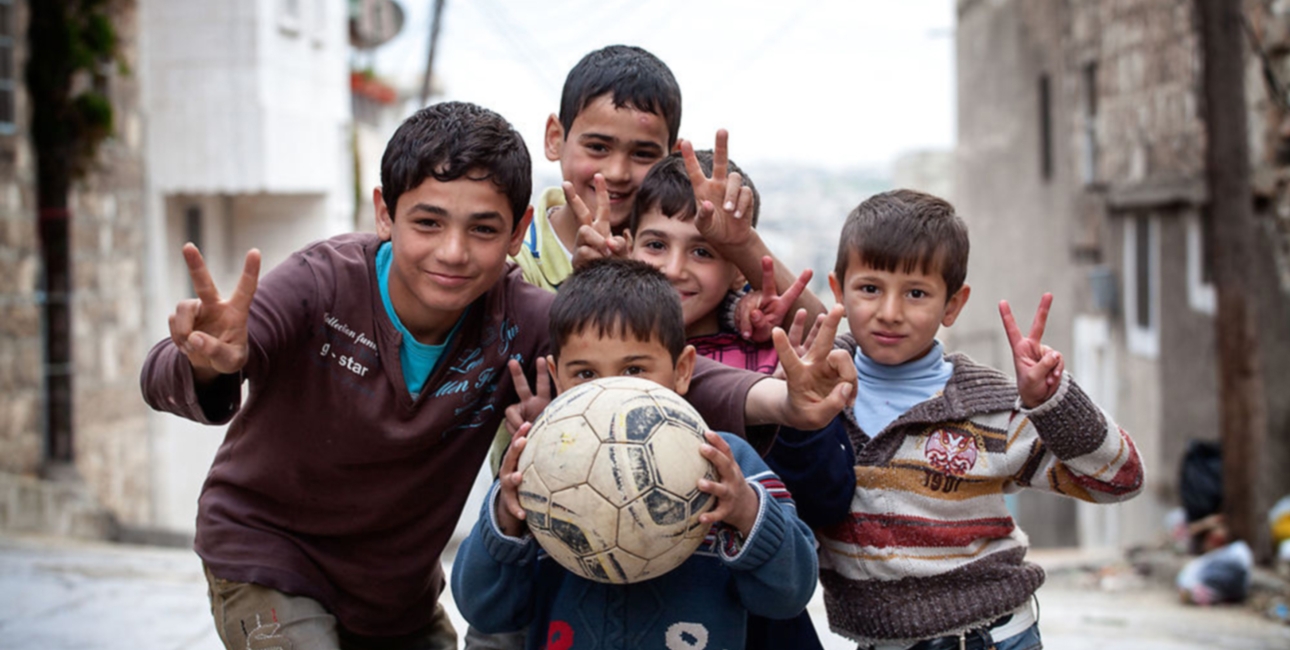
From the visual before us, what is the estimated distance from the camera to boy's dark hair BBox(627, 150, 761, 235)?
10.3 feet

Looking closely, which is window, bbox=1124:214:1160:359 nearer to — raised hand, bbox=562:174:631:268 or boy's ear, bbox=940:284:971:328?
boy's ear, bbox=940:284:971:328

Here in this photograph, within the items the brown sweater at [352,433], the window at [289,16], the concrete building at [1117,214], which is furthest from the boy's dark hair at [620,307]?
the window at [289,16]

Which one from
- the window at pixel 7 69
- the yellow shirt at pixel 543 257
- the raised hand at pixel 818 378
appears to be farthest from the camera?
the window at pixel 7 69

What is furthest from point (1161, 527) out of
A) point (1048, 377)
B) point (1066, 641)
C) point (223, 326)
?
point (223, 326)

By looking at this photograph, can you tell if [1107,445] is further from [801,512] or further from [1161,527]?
A: [1161,527]

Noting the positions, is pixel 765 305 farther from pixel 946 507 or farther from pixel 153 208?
pixel 153 208

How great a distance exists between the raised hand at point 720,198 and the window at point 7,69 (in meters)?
8.70

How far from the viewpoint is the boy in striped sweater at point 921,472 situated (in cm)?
277

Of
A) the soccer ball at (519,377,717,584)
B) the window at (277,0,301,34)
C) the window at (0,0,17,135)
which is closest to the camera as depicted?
the soccer ball at (519,377,717,584)

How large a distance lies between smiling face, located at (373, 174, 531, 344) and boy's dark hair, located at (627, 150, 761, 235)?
0.48 metres

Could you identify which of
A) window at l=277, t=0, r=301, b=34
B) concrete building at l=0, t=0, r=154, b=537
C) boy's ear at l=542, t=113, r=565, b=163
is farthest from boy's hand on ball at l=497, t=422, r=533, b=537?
window at l=277, t=0, r=301, b=34

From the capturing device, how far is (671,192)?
3.15 metres

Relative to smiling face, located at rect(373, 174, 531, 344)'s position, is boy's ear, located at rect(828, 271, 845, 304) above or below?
below

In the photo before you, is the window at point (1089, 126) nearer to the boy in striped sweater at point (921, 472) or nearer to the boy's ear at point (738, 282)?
the boy's ear at point (738, 282)
